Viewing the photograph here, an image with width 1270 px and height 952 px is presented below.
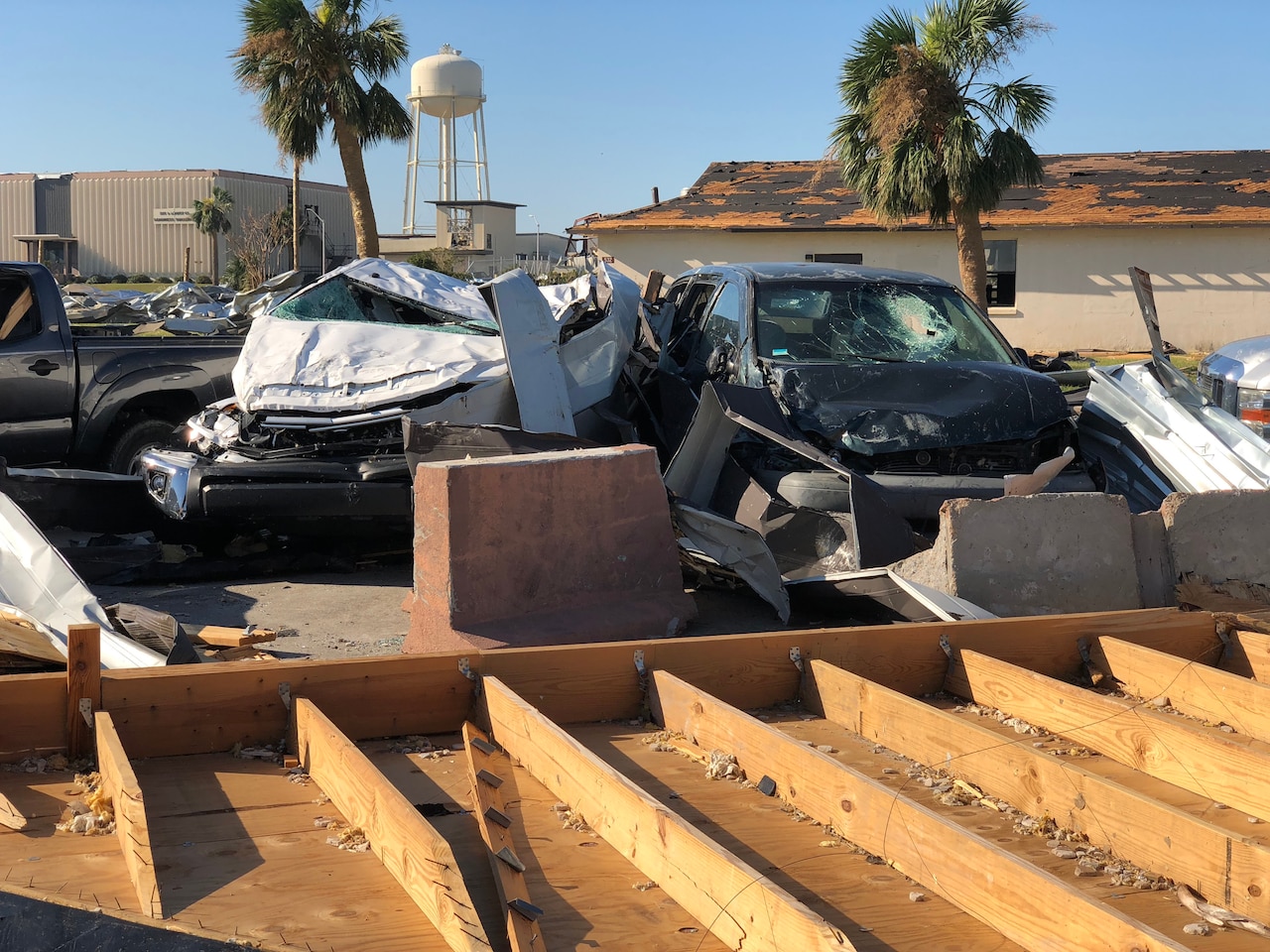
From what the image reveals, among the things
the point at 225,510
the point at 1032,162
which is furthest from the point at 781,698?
the point at 1032,162

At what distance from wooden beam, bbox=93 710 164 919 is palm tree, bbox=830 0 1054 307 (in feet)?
63.8

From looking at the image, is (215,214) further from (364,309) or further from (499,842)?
(499,842)

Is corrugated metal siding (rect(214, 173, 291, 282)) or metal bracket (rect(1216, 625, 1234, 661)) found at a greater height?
corrugated metal siding (rect(214, 173, 291, 282))

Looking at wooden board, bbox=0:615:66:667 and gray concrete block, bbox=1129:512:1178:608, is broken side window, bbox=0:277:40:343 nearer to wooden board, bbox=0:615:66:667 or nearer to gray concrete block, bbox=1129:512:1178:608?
wooden board, bbox=0:615:66:667

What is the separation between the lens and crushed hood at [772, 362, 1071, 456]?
690 cm

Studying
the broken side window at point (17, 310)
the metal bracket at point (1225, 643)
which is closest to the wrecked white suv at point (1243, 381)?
the metal bracket at point (1225, 643)

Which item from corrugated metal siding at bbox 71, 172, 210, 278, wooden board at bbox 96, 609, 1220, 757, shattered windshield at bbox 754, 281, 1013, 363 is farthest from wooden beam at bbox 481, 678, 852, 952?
corrugated metal siding at bbox 71, 172, 210, 278

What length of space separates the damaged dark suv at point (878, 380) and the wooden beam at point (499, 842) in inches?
135

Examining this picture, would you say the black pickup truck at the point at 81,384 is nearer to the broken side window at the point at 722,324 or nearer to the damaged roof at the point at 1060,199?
the broken side window at the point at 722,324

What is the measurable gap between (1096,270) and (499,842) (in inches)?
1074

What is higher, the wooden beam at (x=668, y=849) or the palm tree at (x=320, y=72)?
the palm tree at (x=320, y=72)

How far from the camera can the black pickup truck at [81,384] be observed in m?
8.99

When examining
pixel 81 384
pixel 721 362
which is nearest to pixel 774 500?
pixel 721 362

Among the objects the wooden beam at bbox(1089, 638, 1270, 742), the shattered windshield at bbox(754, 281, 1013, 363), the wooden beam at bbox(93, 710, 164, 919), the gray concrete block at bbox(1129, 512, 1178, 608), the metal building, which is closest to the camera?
the wooden beam at bbox(93, 710, 164, 919)
